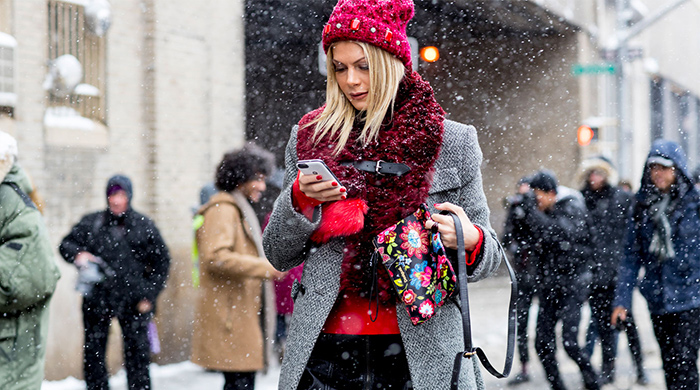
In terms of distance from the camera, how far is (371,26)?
223cm

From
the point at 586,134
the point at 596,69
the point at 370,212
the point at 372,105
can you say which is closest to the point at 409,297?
the point at 370,212

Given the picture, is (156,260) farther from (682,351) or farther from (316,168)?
(316,168)

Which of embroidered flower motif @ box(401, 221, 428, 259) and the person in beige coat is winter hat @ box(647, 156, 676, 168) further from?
embroidered flower motif @ box(401, 221, 428, 259)

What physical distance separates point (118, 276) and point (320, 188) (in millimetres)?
3938

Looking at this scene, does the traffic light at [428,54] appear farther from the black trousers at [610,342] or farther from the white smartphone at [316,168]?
the white smartphone at [316,168]

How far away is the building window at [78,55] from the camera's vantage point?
7.05 metres

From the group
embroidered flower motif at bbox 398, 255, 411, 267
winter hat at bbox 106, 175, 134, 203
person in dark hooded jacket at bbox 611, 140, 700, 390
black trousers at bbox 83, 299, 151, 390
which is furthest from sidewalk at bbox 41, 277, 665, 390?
embroidered flower motif at bbox 398, 255, 411, 267

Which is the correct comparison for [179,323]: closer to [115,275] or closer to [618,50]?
[115,275]

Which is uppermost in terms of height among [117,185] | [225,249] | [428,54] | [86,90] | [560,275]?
[428,54]

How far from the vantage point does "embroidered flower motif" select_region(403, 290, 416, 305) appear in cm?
214

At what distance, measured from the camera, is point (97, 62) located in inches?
292

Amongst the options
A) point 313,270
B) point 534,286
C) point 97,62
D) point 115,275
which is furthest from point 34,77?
point 313,270

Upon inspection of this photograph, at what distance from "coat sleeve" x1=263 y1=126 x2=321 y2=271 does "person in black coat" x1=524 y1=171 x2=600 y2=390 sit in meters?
4.67

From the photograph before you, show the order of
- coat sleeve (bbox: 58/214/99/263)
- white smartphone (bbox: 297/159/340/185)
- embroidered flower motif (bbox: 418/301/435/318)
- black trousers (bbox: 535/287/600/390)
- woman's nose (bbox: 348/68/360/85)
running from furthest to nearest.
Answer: black trousers (bbox: 535/287/600/390) < coat sleeve (bbox: 58/214/99/263) < woman's nose (bbox: 348/68/360/85) < embroidered flower motif (bbox: 418/301/435/318) < white smartphone (bbox: 297/159/340/185)
